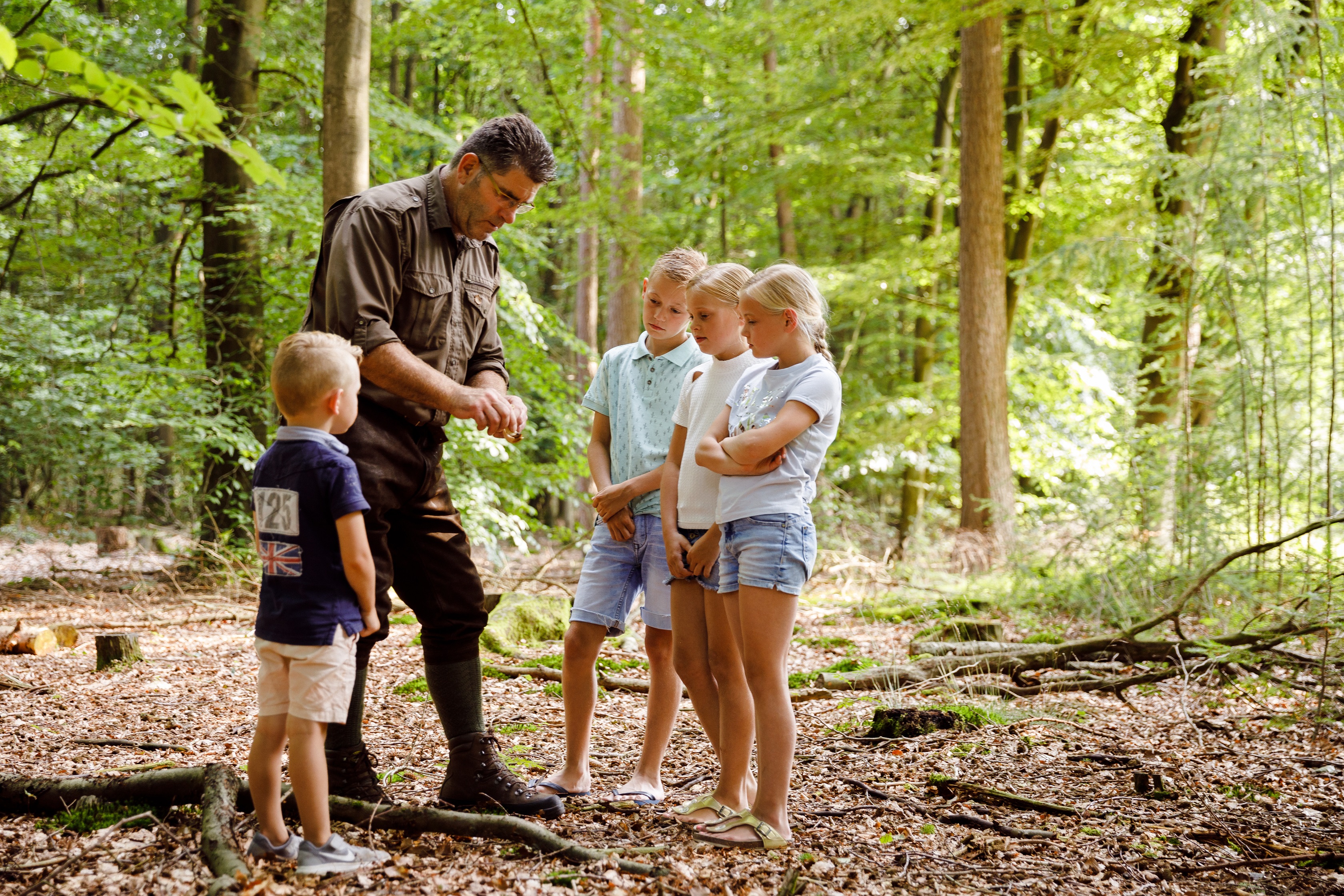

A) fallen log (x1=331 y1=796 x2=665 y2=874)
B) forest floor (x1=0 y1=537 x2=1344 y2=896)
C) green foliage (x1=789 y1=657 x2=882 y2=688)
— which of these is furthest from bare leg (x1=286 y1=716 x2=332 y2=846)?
green foliage (x1=789 y1=657 x2=882 y2=688)

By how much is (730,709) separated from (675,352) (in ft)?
3.91

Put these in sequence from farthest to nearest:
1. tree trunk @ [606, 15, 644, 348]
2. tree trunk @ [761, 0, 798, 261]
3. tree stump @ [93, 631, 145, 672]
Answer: tree trunk @ [761, 0, 798, 261] < tree trunk @ [606, 15, 644, 348] < tree stump @ [93, 631, 145, 672]

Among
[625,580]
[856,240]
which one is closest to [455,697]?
[625,580]

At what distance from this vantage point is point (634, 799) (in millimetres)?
2922

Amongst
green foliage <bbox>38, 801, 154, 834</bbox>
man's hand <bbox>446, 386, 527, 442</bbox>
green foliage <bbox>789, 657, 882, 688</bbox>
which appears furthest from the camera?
green foliage <bbox>789, 657, 882, 688</bbox>

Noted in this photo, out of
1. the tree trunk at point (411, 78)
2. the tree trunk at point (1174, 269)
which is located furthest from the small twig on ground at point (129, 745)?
the tree trunk at point (411, 78)

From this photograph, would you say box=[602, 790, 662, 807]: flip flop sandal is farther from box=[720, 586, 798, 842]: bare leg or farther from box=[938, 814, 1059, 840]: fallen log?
box=[938, 814, 1059, 840]: fallen log

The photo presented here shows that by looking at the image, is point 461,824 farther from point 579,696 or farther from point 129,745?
point 129,745

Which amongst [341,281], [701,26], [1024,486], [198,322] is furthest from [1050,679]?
[1024,486]

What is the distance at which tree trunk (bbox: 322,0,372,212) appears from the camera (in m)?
5.13

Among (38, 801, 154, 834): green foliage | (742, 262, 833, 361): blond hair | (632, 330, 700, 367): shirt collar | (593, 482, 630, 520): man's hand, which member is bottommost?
(38, 801, 154, 834): green foliage

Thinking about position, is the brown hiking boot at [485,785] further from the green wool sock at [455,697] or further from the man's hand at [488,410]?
the man's hand at [488,410]

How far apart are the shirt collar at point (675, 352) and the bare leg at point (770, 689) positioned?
3.09 ft

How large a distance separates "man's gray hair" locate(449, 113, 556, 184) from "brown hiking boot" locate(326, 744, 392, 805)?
1.69 meters
